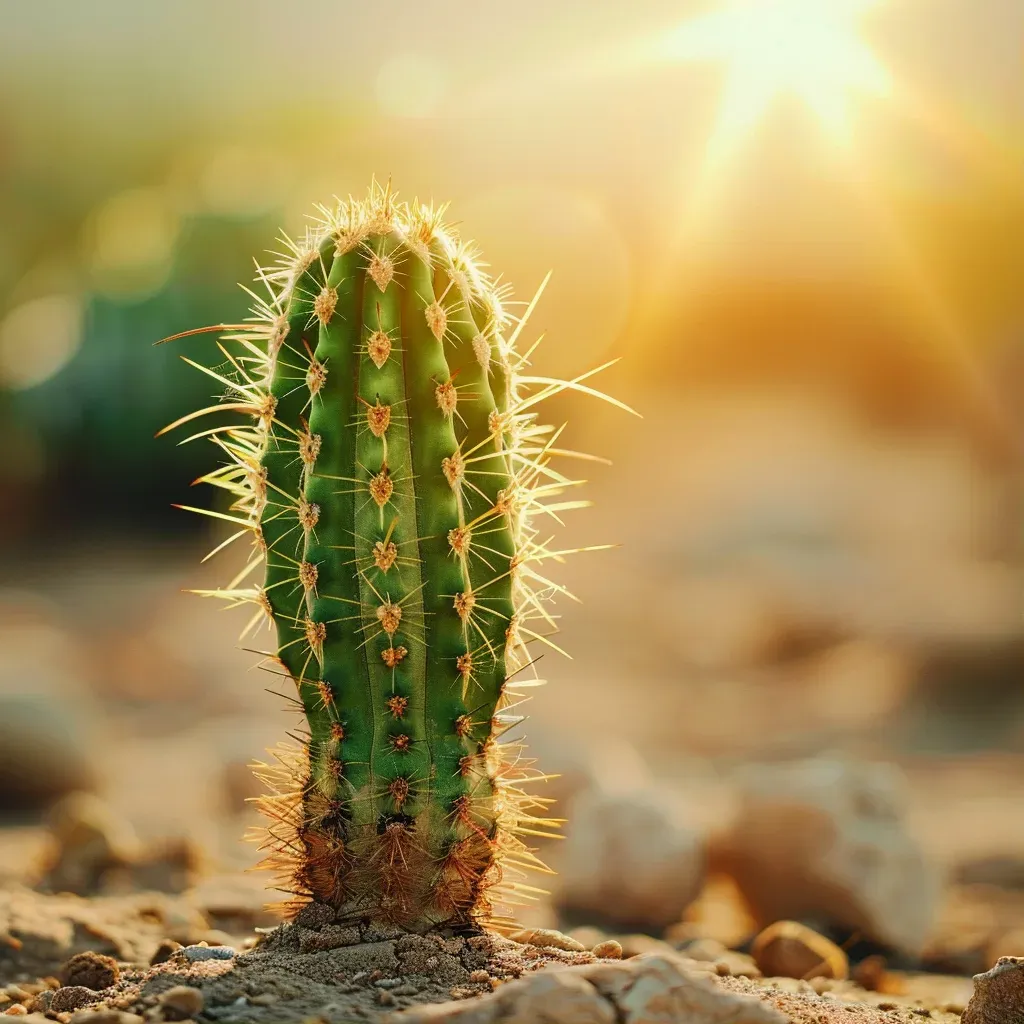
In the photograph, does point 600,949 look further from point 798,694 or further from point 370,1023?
point 798,694

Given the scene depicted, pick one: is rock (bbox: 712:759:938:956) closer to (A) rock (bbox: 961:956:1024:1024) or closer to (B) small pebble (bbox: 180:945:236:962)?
(A) rock (bbox: 961:956:1024:1024)

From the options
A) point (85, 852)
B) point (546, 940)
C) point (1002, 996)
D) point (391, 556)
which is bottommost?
point (1002, 996)

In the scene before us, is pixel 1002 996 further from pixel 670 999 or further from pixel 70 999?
pixel 70 999

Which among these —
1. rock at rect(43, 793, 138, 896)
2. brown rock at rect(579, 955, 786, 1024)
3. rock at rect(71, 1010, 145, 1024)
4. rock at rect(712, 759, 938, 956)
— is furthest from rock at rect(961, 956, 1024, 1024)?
rock at rect(43, 793, 138, 896)

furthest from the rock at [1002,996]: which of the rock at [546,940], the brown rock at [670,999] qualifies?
the rock at [546,940]

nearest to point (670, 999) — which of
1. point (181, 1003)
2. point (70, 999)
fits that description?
point (181, 1003)

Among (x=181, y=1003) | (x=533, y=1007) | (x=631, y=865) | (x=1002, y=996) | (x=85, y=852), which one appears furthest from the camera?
(x=85, y=852)
